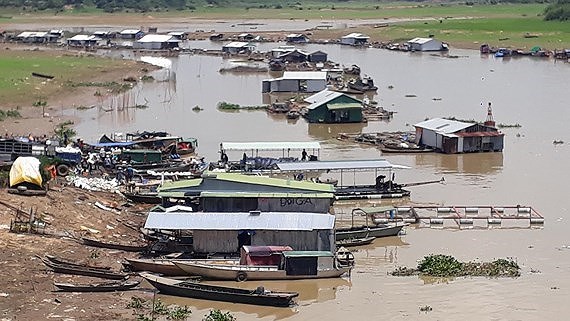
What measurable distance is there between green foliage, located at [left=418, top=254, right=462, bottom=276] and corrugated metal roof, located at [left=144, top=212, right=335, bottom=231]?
2.28 metres

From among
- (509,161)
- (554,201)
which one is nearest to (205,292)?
(554,201)

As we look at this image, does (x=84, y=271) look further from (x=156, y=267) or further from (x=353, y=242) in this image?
(x=353, y=242)

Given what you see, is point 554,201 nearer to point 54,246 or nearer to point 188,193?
point 188,193

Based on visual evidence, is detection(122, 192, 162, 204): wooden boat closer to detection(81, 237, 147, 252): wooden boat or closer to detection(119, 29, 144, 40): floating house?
detection(81, 237, 147, 252): wooden boat

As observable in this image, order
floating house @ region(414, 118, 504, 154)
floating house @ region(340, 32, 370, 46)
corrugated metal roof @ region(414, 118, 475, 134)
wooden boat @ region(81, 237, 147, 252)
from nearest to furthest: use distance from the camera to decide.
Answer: wooden boat @ region(81, 237, 147, 252) → floating house @ region(414, 118, 504, 154) → corrugated metal roof @ region(414, 118, 475, 134) → floating house @ region(340, 32, 370, 46)

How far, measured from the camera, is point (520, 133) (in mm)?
41844

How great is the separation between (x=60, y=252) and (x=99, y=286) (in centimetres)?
250

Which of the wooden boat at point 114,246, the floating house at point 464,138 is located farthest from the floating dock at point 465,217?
the floating house at point 464,138

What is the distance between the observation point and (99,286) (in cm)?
2008

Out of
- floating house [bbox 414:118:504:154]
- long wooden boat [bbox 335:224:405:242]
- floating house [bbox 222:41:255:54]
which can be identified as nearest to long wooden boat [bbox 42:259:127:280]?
long wooden boat [bbox 335:224:405:242]

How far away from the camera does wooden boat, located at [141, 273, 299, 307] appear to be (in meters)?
19.7

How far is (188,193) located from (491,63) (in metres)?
51.3

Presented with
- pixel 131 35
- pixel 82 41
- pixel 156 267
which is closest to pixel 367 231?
pixel 156 267

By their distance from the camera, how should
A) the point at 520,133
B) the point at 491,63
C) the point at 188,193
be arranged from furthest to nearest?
the point at 491,63, the point at 520,133, the point at 188,193
